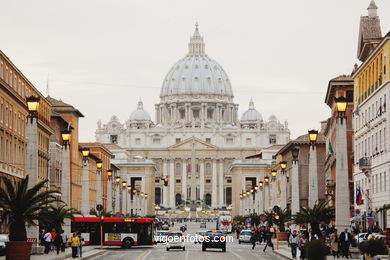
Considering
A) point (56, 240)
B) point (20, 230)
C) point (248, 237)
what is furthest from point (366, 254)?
point (248, 237)

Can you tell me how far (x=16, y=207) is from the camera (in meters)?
39.8

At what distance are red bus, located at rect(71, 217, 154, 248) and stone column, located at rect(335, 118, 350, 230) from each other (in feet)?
93.8

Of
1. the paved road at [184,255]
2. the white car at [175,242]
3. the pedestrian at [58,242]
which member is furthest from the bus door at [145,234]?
the pedestrian at [58,242]

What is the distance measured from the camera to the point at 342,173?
130 ft

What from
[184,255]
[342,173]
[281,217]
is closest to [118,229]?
[281,217]

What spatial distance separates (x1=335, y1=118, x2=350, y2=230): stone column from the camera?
39562 mm

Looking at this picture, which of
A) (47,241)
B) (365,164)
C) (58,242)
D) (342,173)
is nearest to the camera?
(342,173)

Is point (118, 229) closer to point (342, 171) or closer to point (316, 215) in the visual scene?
point (316, 215)

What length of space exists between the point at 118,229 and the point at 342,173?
30784 mm

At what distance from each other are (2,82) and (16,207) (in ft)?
71.4

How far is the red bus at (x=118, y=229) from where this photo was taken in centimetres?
6756

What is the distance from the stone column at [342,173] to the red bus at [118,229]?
28.6 meters

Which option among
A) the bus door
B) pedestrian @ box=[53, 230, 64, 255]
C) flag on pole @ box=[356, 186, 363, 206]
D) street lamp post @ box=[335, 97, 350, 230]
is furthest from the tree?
street lamp post @ box=[335, 97, 350, 230]

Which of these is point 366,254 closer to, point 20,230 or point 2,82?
point 20,230
